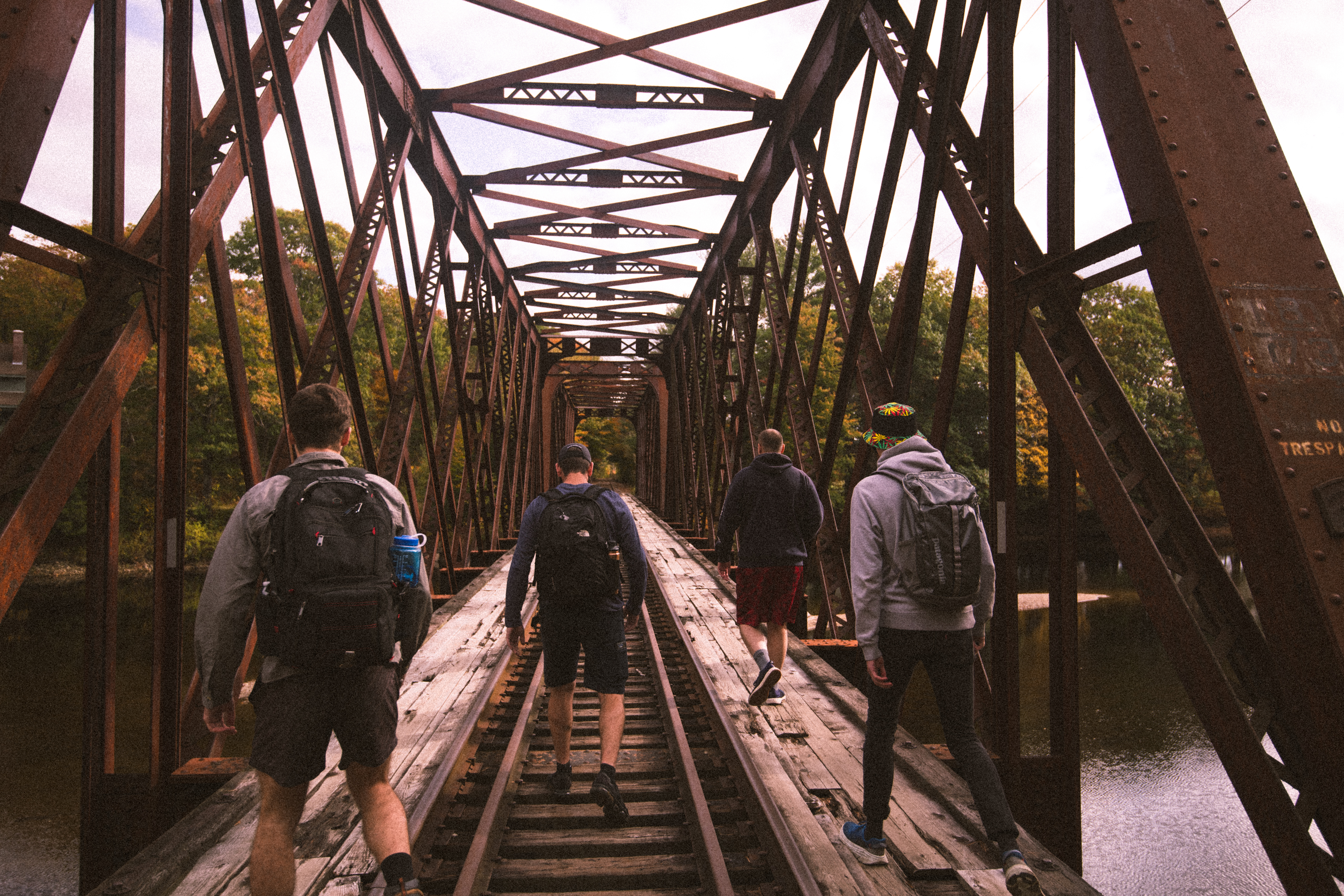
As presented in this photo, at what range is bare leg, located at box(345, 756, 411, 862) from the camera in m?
2.46

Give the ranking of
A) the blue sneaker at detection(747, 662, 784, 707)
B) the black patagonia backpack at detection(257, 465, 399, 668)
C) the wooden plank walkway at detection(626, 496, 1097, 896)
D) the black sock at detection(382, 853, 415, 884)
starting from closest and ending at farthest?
1. the black patagonia backpack at detection(257, 465, 399, 668)
2. the black sock at detection(382, 853, 415, 884)
3. the wooden plank walkway at detection(626, 496, 1097, 896)
4. the blue sneaker at detection(747, 662, 784, 707)

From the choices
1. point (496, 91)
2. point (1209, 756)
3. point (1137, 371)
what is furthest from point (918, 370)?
point (496, 91)

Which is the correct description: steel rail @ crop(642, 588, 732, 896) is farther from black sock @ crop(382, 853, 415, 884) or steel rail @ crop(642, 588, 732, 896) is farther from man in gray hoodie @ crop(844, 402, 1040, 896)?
black sock @ crop(382, 853, 415, 884)

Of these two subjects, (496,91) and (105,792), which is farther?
(496,91)

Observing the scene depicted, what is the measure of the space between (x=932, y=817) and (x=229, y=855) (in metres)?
2.58

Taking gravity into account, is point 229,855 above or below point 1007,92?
below

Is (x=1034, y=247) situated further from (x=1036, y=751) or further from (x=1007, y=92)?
(x=1036, y=751)

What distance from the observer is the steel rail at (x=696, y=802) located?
3.08 m

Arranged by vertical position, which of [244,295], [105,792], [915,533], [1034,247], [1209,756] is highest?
[244,295]

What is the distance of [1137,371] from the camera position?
4116cm

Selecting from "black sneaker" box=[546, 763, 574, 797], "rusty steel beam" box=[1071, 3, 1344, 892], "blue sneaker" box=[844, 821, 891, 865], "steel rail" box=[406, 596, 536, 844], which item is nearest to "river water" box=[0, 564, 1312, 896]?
"steel rail" box=[406, 596, 536, 844]

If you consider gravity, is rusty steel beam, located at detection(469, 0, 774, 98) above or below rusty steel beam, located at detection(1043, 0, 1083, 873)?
above

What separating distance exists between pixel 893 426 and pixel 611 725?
6.11ft

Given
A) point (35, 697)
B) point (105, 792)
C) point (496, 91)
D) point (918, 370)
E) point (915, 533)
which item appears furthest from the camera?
point (918, 370)
